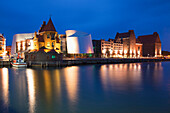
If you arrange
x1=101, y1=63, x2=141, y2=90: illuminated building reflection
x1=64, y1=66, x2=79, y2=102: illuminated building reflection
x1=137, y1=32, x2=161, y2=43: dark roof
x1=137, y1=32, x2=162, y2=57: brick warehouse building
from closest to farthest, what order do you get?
x1=64, y1=66, x2=79, y2=102: illuminated building reflection, x1=101, y1=63, x2=141, y2=90: illuminated building reflection, x1=137, y1=32, x2=162, y2=57: brick warehouse building, x1=137, y1=32, x2=161, y2=43: dark roof

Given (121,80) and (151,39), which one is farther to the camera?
(151,39)

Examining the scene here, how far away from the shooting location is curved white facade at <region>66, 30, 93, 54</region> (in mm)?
77606

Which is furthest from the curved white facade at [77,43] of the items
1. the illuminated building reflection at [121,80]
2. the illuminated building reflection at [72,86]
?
the illuminated building reflection at [72,86]

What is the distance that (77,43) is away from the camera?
7962cm

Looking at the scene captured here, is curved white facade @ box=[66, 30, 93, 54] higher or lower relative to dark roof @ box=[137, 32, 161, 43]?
lower

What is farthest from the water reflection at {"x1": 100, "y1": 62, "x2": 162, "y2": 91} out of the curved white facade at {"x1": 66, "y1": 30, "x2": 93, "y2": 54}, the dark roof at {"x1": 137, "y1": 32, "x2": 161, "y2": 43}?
the dark roof at {"x1": 137, "y1": 32, "x2": 161, "y2": 43}

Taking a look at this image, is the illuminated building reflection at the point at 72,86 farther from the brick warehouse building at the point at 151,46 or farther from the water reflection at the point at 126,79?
the brick warehouse building at the point at 151,46

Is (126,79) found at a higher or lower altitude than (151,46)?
lower

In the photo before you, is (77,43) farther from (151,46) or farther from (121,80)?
(151,46)

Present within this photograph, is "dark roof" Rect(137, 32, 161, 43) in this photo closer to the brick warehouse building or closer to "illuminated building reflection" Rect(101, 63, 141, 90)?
the brick warehouse building

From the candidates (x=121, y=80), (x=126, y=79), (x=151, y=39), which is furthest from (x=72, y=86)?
(x=151, y=39)

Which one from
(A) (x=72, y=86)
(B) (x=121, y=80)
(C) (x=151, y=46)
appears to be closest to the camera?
(A) (x=72, y=86)

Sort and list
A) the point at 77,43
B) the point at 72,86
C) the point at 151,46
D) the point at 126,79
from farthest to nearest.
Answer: the point at 151,46
the point at 77,43
the point at 126,79
the point at 72,86

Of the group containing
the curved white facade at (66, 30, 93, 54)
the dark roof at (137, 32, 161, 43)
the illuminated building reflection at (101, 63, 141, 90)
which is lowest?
the illuminated building reflection at (101, 63, 141, 90)
